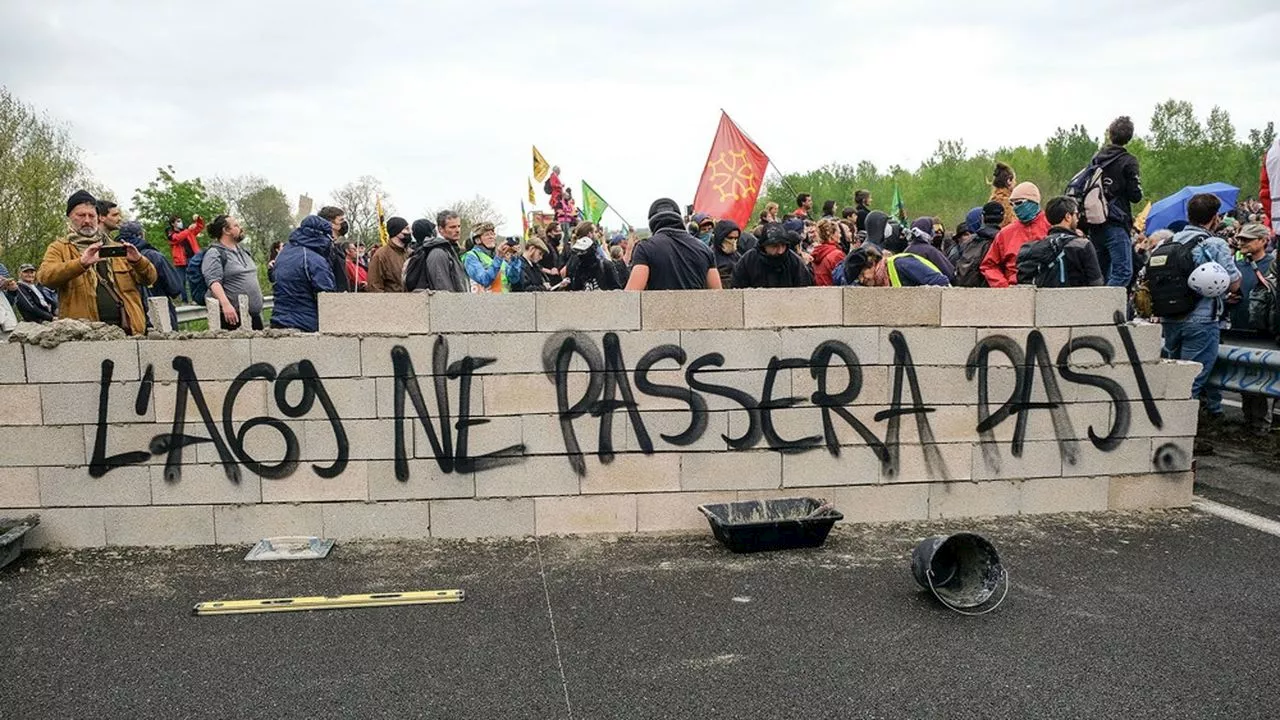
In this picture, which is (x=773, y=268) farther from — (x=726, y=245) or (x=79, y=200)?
(x=79, y=200)

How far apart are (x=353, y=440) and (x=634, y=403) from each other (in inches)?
68.4

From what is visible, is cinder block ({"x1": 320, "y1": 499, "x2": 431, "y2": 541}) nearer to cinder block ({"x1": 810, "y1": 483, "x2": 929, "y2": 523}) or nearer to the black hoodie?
cinder block ({"x1": 810, "y1": 483, "x2": 929, "y2": 523})

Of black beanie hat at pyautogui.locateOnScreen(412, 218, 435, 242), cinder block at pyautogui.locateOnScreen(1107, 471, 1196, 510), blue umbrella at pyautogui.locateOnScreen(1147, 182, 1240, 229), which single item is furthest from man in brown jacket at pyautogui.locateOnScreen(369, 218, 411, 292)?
blue umbrella at pyautogui.locateOnScreen(1147, 182, 1240, 229)

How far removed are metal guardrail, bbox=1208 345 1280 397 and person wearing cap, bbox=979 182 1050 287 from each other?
2.27 m

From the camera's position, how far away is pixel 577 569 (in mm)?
5238

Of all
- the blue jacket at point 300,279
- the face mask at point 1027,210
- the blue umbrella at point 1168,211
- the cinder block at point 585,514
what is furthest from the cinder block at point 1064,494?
the blue umbrella at point 1168,211

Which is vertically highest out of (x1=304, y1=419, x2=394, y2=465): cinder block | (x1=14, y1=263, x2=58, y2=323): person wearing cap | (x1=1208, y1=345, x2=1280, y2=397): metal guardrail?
(x1=14, y1=263, x2=58, y2=323): person wearing cap

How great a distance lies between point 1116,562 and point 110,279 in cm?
671

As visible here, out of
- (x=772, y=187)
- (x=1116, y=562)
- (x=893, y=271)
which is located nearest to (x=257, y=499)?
(x=893, y=271)

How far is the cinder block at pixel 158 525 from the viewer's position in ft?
18.7

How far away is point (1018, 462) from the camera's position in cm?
609

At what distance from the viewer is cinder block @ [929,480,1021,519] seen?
606cm

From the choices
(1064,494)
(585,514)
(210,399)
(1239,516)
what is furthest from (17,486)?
(1239,516)

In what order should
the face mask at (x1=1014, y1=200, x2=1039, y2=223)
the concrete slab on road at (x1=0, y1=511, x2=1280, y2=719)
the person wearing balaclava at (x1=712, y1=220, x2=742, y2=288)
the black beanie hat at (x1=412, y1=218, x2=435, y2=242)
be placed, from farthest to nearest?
1. the person wearing balaclava at (x1=712, y1=220, x2=742, y2=288)
2. the black beanie hat at (x1=412, y1=218, x2=435, y2=242)
3. the face mask at (x1=1014, y1=200, x2=1039, y2=223)
4. the concrete slab on road at (x1=0, y1=511, x2=1280, y2=719)
